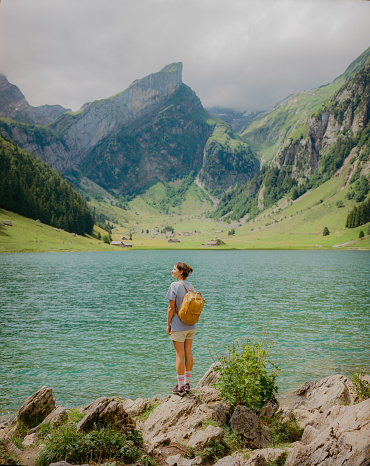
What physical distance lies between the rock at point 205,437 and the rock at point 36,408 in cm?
778

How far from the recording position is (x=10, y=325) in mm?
35188

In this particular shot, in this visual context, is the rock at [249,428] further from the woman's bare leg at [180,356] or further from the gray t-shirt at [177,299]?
the gray t-shirt at [177,299]

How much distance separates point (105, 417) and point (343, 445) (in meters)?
6.74

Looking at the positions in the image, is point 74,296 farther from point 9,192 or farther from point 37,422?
point 9,192

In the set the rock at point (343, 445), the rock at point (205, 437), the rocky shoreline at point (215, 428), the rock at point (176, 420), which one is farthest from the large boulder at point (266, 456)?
the rock at point (176, 420)

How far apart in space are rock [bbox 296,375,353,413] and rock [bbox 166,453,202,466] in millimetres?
8982

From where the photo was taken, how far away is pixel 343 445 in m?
7.13

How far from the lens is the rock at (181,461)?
845cm

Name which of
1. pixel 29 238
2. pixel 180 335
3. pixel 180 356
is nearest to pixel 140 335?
pixel 180 356

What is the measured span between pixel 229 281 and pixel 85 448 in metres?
68.8

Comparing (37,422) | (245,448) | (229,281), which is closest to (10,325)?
(37,422)

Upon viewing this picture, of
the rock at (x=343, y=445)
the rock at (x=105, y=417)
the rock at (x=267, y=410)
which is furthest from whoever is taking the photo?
the rock at (x=267, y=410)

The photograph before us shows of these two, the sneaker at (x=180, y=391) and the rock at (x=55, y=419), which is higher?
the sneaker at (x=180, y=391)

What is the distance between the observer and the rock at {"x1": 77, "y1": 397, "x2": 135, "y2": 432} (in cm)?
982
